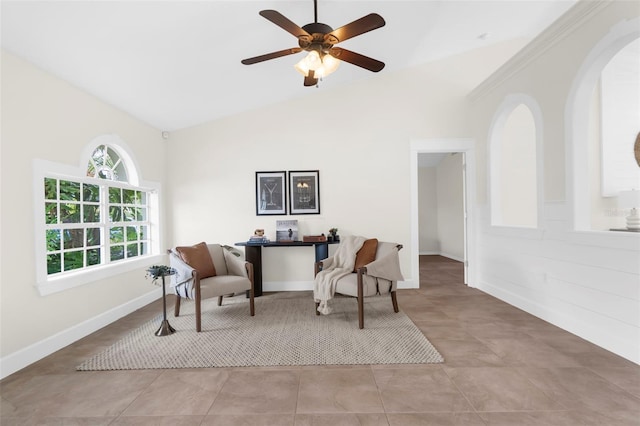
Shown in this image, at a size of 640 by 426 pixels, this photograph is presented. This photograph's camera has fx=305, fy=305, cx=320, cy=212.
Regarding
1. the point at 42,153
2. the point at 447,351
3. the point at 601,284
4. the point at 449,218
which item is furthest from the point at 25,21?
the point at 449,218

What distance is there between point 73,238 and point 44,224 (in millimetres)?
549

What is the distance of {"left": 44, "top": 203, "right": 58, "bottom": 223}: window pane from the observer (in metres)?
2.91

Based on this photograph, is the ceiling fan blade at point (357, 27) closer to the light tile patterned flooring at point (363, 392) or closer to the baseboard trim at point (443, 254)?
the light tile patterned flooring at point (363, 392)

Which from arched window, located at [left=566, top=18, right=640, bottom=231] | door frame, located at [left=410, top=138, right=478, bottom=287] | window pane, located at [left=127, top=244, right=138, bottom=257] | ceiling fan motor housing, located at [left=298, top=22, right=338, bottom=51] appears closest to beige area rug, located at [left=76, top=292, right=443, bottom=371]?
window pane, located at [left=127, top=244, right=138, bottom=257]

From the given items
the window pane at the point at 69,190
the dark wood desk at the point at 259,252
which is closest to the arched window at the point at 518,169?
the dark wood desk at the point at 259,252

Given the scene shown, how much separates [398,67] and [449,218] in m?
4.85

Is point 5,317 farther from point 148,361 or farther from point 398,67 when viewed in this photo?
point 398,67

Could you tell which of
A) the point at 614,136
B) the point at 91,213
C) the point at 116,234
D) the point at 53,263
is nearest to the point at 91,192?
the point at 91,213

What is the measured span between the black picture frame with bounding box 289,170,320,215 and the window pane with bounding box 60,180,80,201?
262 cm

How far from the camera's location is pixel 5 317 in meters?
2.36

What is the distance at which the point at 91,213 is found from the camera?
11.4 ft

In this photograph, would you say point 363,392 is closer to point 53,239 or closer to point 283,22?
point 283,22

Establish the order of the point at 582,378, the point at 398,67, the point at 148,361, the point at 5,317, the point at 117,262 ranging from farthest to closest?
the point at 398,67
the point at 117,262
the point at 148,361
the point at 5,317
the point at 582,378

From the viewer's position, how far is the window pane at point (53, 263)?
2.94 m
